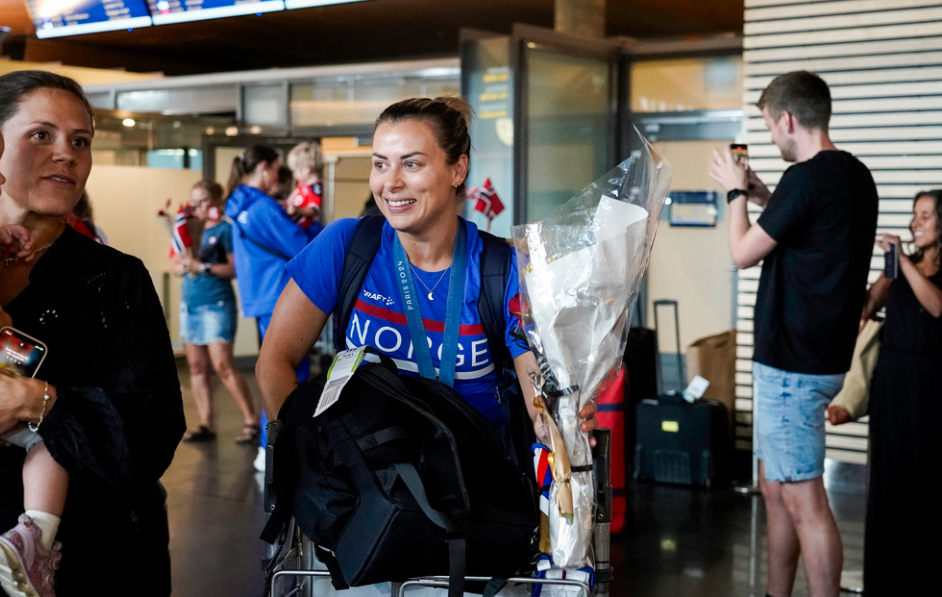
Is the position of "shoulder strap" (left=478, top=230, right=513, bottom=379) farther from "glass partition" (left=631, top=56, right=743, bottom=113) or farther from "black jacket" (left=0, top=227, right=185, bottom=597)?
"glass partition" (left=631, top=56, right=743, bottom=113)

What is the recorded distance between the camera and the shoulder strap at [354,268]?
2.22 metres

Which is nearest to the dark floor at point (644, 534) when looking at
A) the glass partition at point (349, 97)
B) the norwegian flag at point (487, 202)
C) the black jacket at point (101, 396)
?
the norwegian flag at point (487, 202)

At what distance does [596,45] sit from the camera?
7.98 meters

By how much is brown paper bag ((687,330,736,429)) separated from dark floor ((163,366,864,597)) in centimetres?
76

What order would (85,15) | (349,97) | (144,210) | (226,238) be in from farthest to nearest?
1. (144,210)
2. (349,97)
3. (85,15)
4. (226,238)

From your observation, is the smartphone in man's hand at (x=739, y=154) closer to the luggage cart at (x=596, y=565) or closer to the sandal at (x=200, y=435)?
the luggage cart at (x=596, y=565)

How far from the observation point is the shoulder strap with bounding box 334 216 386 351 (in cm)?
222

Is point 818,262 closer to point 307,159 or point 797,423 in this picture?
point 797,423

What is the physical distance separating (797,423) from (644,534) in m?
1.78

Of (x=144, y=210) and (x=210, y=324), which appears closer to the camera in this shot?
(x=210, y=324)

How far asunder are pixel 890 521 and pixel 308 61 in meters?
12.3

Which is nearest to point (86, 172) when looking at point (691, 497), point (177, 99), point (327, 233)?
point (327, 233)

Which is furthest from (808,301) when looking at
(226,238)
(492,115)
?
(226,238)

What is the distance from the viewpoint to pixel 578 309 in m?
1.87
